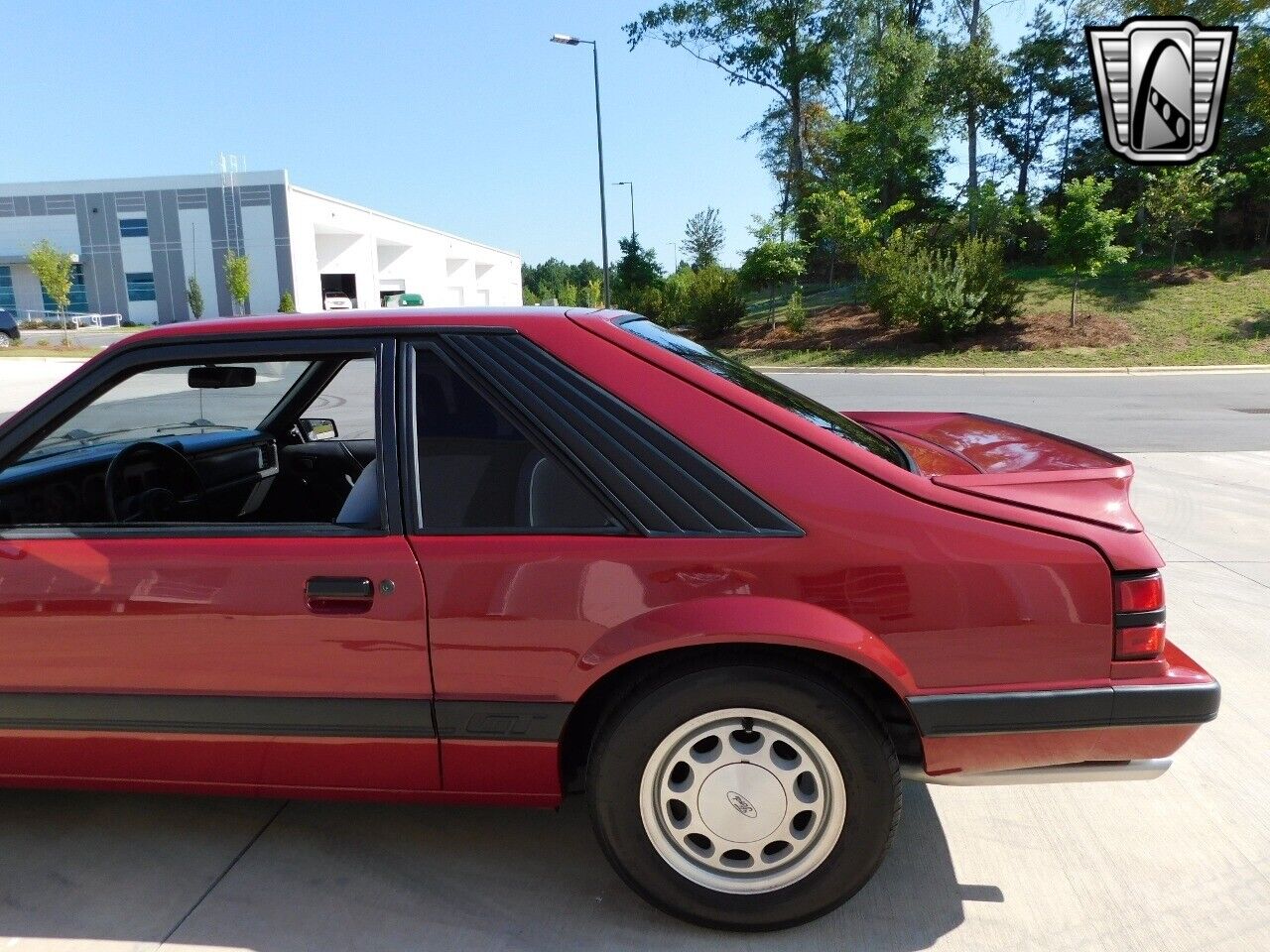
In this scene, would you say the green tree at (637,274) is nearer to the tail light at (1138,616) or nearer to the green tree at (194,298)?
the green tree at (194,298)

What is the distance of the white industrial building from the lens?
173ft

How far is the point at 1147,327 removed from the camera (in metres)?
21.9

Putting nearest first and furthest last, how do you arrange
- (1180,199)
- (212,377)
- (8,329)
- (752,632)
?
(752,632) < (212,377) < (1180,199) < (8,329)

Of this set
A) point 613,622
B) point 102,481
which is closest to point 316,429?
point 102,481

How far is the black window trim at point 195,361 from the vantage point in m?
2.30

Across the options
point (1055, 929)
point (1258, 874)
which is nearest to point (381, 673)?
point (1055, 929)

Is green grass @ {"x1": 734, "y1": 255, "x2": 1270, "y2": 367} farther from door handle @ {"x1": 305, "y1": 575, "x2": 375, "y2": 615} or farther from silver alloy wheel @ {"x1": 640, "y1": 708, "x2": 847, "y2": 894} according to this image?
door handle @ {"x1": 305, "y1": 575, "x2": 375, "y2": 615}

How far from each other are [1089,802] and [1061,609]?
→ 121 centimetres

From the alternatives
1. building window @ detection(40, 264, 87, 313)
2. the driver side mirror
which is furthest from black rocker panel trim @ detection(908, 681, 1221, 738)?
building window @ detection(40, 264, 87, 313)

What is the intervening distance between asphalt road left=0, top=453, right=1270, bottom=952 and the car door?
335 millimetres

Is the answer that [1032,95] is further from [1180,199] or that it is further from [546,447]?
[546,447]

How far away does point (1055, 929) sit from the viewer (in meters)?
2.30

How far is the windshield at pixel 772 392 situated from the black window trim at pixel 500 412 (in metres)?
0.39

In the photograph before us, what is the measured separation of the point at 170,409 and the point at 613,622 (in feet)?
11.3
